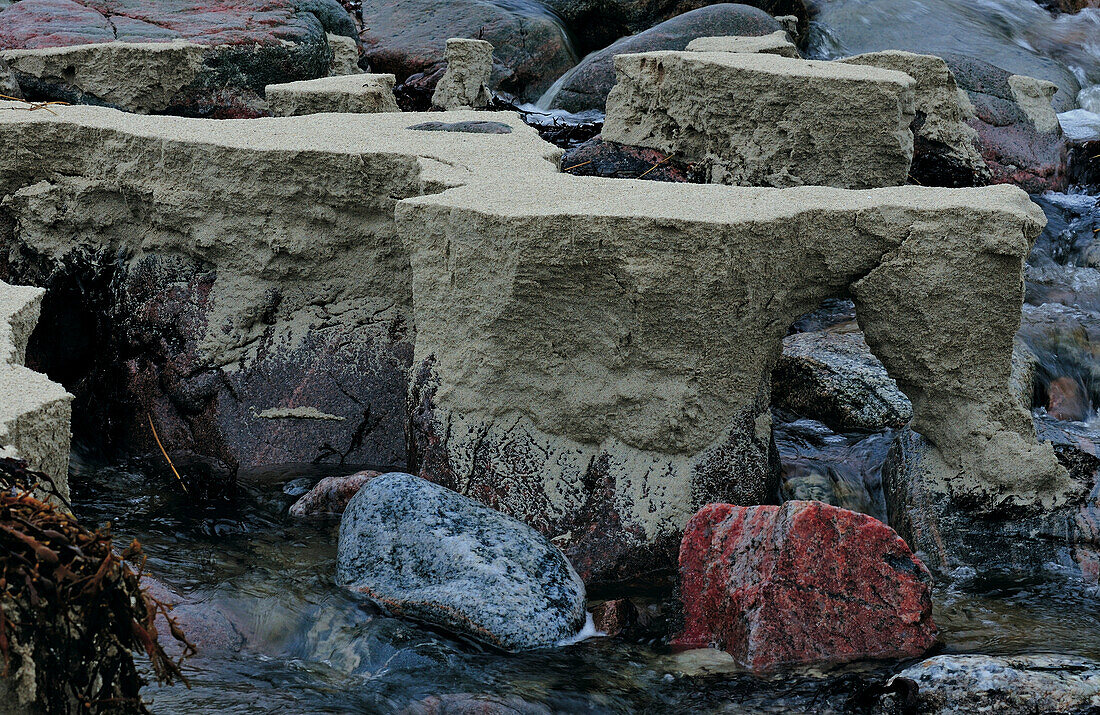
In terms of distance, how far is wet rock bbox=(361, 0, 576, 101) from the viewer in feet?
39.9

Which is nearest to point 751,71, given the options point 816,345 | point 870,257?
point 816,345

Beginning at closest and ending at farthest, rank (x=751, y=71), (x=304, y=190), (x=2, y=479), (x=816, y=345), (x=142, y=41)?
(x=2, y=479)
(x=304, y=190)
(x=816, y=345)
(x=751, y=71)
(x=142, y=41)

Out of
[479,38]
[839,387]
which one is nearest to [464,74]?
[479,38]

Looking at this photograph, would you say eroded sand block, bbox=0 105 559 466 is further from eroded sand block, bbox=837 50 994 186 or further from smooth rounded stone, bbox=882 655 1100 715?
eroded sand block, bbox=837 50 994 186

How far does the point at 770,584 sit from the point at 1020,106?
7.17 meters

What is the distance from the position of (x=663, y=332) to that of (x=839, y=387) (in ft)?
6.10

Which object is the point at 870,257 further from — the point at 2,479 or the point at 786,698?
the point at 2,479

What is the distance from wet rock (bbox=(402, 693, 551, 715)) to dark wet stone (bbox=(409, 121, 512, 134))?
10.8 feet

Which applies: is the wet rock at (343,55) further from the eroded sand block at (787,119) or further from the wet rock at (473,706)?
the wet rock at (473,706)

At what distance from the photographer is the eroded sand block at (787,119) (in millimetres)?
6559

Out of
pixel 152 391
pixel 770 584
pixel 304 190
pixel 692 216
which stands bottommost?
pixel 152 391

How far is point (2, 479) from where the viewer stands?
230cm

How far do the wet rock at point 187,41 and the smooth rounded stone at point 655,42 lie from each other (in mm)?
2329

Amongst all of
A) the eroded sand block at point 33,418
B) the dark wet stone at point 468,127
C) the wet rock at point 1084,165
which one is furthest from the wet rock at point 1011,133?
the eroded sand block at point 33,418
